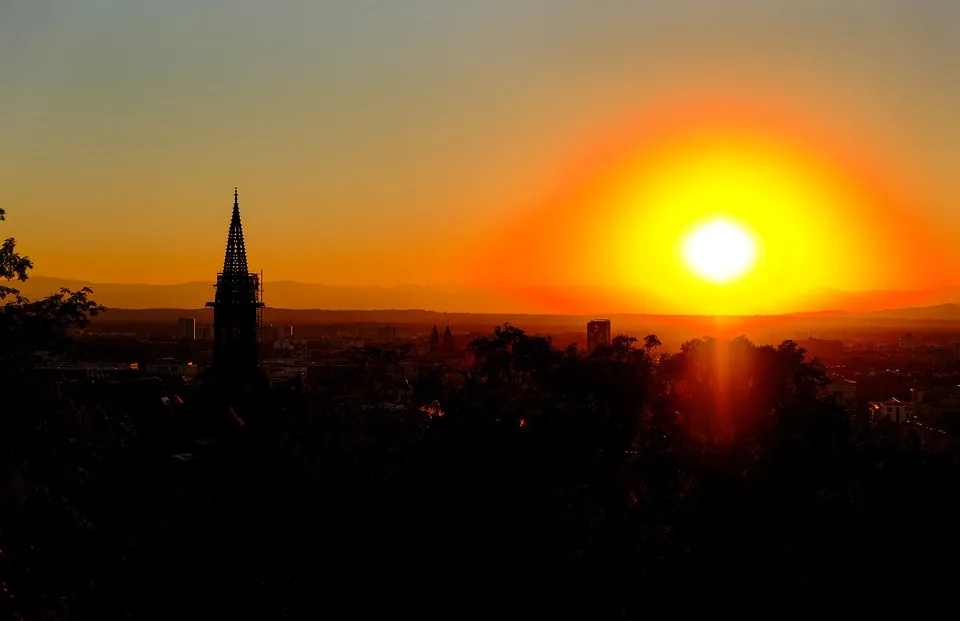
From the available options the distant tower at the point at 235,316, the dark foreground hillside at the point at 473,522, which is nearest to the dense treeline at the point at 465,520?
the dark foreground hillside at the point at 473,522

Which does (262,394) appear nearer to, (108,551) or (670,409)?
(670,409)

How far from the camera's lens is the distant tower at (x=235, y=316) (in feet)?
181

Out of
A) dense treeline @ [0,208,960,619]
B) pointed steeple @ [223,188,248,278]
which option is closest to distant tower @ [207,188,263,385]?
pointed steeple @ [223,188,248,278]

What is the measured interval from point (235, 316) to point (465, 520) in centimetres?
4365

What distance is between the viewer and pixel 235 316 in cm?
5694

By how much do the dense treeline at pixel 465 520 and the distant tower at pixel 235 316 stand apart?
30.4 meters

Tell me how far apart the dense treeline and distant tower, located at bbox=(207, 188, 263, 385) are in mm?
30364

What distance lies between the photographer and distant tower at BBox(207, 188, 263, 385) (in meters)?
55.2

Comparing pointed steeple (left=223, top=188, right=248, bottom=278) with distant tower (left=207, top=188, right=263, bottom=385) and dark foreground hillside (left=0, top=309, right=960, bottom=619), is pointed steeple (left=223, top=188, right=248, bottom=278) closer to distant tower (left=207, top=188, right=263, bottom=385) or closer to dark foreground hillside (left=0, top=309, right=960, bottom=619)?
distant tower (left=207, top=188, right=263, bottom=385)

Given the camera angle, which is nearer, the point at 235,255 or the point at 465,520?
the point at 465,520

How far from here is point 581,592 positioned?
1448cm

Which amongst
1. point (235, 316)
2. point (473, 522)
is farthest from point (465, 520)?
point (235, 316)

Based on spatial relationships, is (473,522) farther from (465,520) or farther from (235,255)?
(235,255)

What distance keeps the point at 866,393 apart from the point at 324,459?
254 ft
